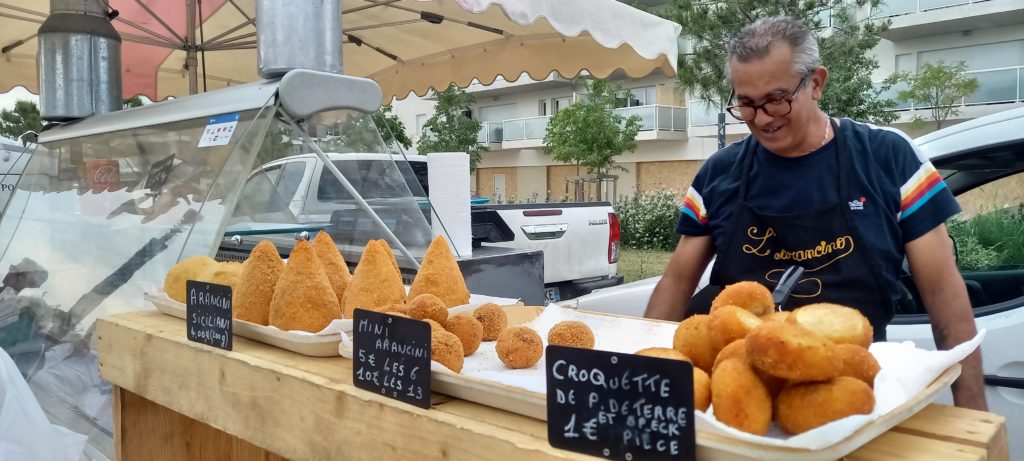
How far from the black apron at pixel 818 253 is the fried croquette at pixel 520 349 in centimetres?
98

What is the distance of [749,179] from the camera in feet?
6.63

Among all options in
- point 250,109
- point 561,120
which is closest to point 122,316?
point 250,109

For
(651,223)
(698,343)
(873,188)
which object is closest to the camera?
(698,343)

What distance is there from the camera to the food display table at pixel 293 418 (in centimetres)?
96

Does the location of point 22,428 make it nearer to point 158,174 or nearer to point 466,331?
point 158,174

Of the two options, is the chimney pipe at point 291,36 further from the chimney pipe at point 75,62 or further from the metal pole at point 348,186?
the chimney pipe at point 75,62

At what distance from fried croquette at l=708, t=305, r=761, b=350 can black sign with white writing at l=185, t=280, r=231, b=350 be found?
3.42ft

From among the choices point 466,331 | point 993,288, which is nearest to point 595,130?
point 993,288

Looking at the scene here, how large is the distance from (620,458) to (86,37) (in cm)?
342

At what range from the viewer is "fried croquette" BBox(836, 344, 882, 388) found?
0.87 meters

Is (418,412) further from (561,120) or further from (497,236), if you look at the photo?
(561,120)

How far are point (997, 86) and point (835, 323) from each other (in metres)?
20.5

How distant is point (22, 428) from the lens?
194 centimetres

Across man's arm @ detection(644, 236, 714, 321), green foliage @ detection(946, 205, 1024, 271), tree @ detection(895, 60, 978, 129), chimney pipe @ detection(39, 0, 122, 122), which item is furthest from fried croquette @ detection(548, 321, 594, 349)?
tree @ detection(895, 60, 978, 129)
